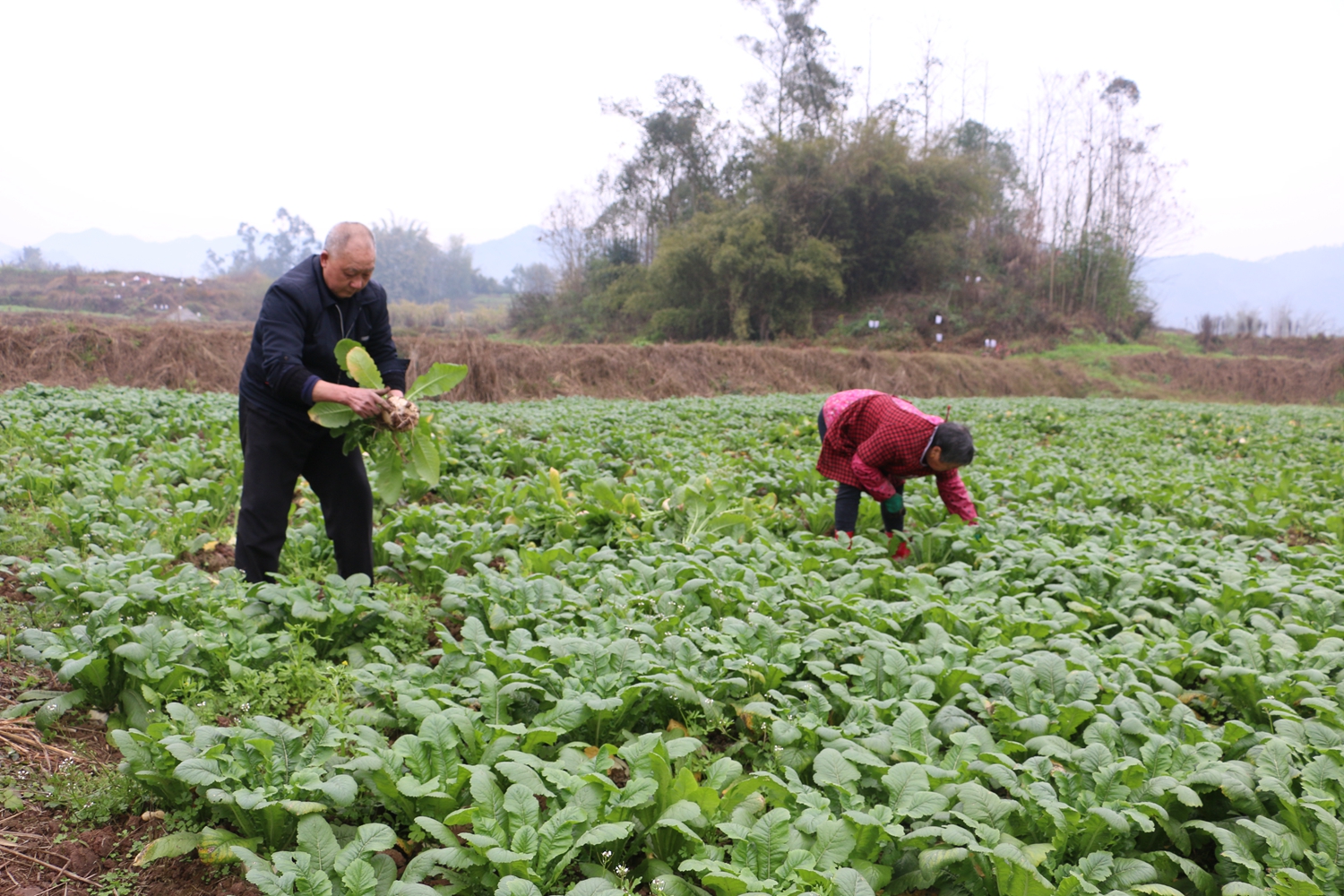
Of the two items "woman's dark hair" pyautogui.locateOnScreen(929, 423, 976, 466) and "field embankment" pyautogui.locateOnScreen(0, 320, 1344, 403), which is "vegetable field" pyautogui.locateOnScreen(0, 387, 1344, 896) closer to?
"woman's dark hair" pyautogui.locateOnScreen(929, 423, 976, 466)

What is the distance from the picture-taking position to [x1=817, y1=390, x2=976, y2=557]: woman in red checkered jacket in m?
4.87

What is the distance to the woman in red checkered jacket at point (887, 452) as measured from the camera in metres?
4.87

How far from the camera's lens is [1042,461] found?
9.20m

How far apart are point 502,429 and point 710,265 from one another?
2980 centimetres

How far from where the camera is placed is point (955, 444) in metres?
4.68

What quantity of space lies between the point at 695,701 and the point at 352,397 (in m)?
2.06

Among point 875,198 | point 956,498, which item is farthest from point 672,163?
point 956,498

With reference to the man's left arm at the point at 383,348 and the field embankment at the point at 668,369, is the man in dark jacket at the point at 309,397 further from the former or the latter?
the field embankment at the point at 668,369

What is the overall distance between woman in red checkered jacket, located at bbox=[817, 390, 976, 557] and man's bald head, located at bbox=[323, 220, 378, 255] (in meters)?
3.37

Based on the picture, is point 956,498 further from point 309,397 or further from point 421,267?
point 421,267

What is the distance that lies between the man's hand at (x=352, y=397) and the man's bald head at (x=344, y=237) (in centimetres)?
63

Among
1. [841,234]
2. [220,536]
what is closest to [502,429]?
[220,536]

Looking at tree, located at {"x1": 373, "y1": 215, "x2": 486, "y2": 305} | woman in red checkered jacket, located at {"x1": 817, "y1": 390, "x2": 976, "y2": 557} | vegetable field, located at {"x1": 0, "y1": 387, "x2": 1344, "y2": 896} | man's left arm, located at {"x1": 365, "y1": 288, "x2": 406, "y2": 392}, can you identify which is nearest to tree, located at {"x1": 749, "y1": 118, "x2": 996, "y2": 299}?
woman in red checkered jacket, located at {"x1": 817, "y1": 390, "x2": 976, "y2": 557}

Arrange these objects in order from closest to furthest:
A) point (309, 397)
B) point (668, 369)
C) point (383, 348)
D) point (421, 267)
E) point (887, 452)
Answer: point (309, 397) < point (383, 348) < point (887, 452) < point (668, 369) < point (421, 267)
